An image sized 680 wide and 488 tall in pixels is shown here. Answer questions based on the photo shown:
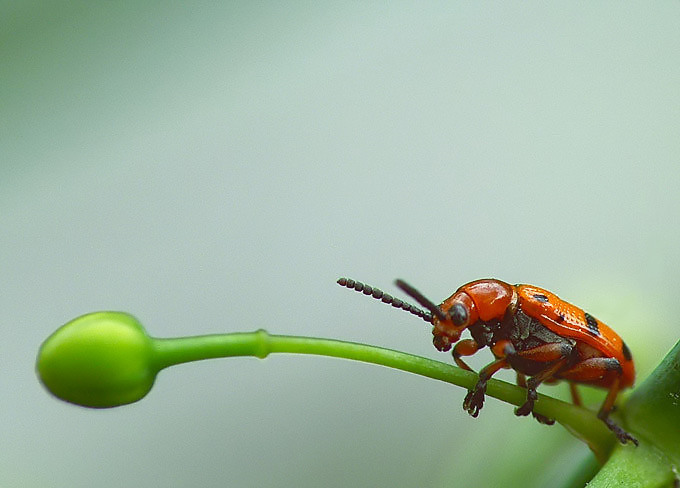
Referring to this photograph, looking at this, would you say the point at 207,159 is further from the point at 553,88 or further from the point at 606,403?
the point at 606,403

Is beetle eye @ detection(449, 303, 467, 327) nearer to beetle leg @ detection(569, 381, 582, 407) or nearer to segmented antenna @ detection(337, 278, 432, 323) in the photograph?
segmented antenna @ detection(337, 278, 432, 323)

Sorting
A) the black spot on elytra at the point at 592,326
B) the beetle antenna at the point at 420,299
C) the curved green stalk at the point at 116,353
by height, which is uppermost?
the curved green stalk at the point at 116,353

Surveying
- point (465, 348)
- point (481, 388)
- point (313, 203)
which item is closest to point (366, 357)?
point (481, 388)

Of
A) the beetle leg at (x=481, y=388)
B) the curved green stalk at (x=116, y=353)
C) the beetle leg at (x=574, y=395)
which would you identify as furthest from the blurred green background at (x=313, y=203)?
the curved green stalk at (x=116, y=353)

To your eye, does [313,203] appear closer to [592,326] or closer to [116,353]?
[592,326]

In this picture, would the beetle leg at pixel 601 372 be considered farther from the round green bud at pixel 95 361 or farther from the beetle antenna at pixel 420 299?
the round green bud at pixel 95 361

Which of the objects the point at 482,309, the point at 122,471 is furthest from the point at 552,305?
the point at 122,471
